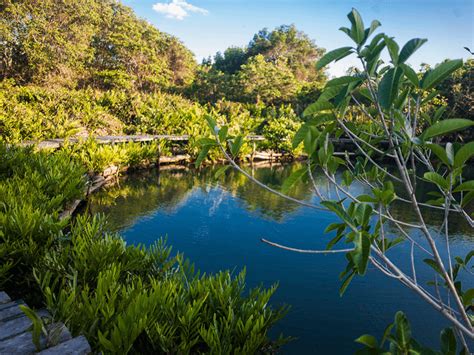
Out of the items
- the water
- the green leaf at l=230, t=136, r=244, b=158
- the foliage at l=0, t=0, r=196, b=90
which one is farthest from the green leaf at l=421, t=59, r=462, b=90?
the foliage at l=0, t=0, r=196, b=90

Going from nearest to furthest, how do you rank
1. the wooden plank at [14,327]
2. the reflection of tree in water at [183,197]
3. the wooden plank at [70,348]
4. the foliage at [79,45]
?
the wooden plank at [70,348] → the wooden plank at [14,327] → the reflection of tree in water at [183,197] → the foliage at [79,45]

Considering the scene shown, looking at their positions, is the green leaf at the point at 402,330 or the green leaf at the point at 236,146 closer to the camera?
the green leaf at the point at 402,330

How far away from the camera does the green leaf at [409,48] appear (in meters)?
1.17

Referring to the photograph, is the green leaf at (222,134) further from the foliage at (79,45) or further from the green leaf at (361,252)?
the foliage at (79,45)

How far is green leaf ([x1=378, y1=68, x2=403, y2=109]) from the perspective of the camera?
3.90 feet

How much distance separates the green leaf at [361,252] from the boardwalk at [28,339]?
1935 mm

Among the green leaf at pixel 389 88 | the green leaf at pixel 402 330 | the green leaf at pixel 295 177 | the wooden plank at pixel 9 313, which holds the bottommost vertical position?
the wooden plank at pixel 9 313

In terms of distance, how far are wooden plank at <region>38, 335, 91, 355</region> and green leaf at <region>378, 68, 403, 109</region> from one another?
228cm

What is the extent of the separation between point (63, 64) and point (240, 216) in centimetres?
1922

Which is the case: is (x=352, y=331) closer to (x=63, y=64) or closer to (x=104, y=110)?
(x=104, y=110)

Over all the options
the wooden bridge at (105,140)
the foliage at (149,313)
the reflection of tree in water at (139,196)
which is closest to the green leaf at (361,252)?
the foliage at (149,313)

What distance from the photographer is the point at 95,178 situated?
36.7 feet

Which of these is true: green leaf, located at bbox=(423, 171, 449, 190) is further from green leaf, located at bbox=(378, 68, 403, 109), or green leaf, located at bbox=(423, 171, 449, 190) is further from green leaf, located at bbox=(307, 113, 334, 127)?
green leaf, located at bbox=(307, 113, 334, 127)

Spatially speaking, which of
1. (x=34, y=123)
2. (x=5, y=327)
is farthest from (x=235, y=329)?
(x=34, y=123)
